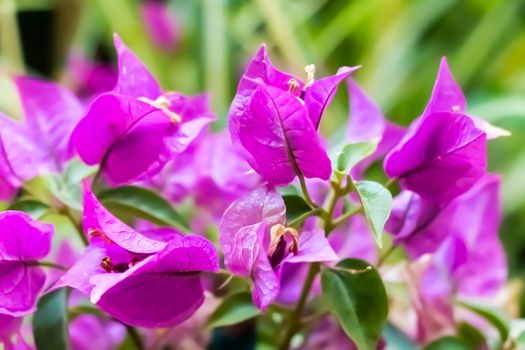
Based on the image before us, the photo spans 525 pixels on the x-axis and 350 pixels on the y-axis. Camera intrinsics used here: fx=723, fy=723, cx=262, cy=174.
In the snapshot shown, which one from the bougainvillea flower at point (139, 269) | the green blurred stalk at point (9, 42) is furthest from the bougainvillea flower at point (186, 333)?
the green blurred stalk at point (9, 42)

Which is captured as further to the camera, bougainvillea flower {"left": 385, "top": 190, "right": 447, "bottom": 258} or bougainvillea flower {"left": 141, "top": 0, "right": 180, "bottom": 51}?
bougainvillea flower {"left": 141, "top": 0, "right": 180, "bottom": 51}

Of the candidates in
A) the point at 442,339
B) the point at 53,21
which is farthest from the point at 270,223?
the point at 53,21

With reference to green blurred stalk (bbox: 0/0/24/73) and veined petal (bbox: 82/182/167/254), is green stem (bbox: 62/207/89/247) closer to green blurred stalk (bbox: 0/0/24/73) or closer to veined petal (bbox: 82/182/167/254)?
veined petal (bbox: 82/182/167/254)

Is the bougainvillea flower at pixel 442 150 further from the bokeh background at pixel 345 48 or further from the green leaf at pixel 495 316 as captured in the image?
the bokeh background at pixel 345 48

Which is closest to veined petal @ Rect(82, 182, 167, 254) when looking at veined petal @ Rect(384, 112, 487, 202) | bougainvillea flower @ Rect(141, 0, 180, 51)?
veined petal @ Rect(384, 112, 487, 202)

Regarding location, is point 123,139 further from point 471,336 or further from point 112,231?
point 471,336

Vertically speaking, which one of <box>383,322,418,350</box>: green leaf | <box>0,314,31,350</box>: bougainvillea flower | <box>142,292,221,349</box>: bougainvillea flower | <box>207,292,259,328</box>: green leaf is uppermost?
<box>0,314,31,350</box>: bougainvillea flower

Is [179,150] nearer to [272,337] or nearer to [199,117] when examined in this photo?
[199,117]
